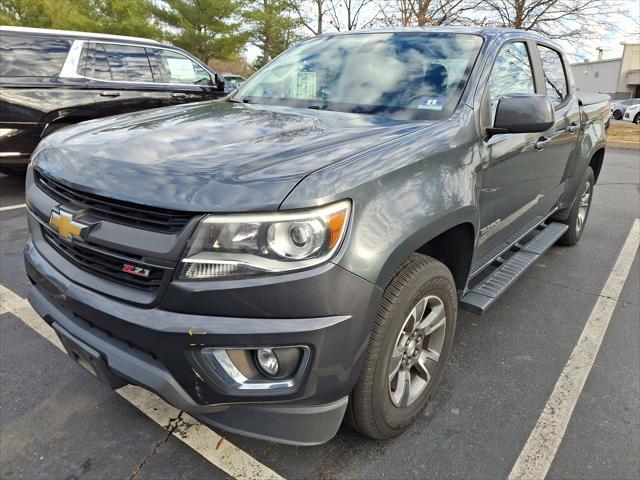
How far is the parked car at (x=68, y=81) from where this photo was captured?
17.8 feet

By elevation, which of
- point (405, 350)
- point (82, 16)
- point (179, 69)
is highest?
point (82, 16)

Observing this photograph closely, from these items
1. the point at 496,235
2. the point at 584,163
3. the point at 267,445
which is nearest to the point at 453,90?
the point at 496,235

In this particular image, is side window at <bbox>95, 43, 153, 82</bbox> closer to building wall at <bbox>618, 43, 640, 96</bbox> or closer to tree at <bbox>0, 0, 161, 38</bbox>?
tree at <bbox>0, 0, 161, 38</bbox>

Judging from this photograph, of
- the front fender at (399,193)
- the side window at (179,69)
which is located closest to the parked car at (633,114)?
the side window at (179,69)

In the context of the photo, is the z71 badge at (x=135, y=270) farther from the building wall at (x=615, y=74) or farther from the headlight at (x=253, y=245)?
the building wall at (x=615, y=74)

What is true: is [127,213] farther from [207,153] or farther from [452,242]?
[452,242]

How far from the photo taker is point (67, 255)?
1.88 metres

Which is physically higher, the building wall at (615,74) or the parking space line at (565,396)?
the building wall at (615,74)

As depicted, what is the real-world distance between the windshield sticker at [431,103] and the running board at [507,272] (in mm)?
1054

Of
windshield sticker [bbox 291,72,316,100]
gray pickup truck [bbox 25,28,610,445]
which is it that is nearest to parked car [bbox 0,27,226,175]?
gray pickup truck [bbox 25,28,610,445]

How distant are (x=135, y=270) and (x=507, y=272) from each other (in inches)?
93.3

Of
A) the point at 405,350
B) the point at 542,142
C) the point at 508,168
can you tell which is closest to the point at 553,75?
the point at 542,142

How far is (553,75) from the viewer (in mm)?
3590

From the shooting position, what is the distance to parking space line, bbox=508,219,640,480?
6.64ft
